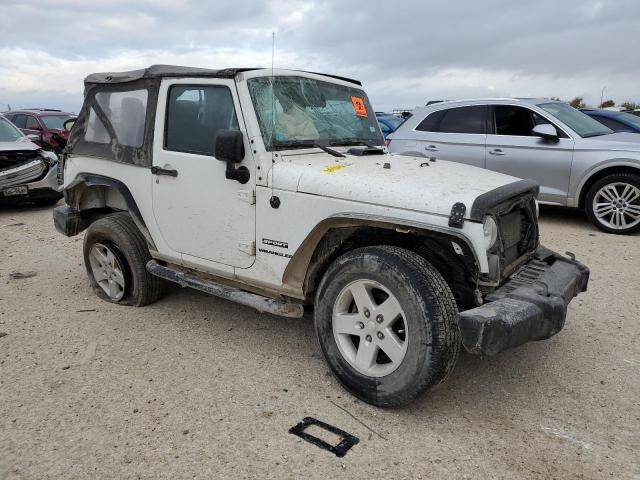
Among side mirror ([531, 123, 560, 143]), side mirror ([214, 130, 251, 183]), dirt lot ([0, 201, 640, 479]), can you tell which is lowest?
dirt lot ([0, 201, 640, 479])

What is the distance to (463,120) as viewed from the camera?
8125mm

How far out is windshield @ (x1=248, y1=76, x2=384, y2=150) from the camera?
11.7 ft

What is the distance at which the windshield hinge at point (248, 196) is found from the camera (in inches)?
138

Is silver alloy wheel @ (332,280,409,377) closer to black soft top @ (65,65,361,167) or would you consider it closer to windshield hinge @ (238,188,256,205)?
windshield hinge @ (238,188,256,205)

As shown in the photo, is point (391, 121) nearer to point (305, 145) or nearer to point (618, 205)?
point (618, 205)

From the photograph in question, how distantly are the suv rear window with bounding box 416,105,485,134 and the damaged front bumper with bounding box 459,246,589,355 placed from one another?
5087 millimetres

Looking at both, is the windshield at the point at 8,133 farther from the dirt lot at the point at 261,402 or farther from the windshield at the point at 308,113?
the windshield at the point at 308,113

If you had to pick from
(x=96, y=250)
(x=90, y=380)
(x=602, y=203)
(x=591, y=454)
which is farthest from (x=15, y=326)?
(x=602, y=203)

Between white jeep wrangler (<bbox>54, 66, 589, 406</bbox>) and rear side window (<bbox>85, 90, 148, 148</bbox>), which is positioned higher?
rear side window (<bbox>85, 90, 148, 148</bbox>)


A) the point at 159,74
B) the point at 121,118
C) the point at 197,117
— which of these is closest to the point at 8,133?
the point at 121,118

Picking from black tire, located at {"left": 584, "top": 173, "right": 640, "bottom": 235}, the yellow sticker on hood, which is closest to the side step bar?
the yellow sticker on hood

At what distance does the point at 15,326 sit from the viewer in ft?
14.2

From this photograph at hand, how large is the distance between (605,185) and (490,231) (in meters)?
5.14

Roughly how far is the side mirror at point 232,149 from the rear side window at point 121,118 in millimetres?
1155
